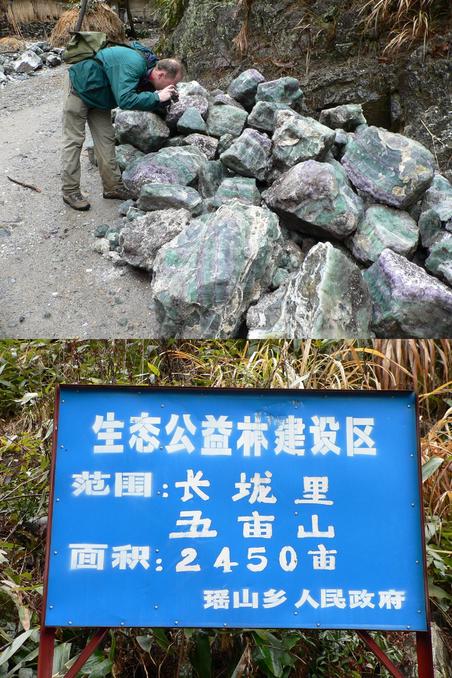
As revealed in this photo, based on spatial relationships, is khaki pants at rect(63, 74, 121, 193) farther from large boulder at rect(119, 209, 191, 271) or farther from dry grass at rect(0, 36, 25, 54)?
dry grass at rect(0, 36, 25, 54)

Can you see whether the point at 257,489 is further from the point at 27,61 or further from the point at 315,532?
the point at 27,61

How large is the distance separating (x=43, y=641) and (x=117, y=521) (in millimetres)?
370

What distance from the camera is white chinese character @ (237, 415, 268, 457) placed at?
1.82 m

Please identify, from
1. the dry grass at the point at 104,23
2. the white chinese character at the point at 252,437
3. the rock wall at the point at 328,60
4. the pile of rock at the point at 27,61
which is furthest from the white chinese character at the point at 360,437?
the pile of rock at the point at 27,61

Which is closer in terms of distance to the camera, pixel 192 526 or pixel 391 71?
pixel 192 526

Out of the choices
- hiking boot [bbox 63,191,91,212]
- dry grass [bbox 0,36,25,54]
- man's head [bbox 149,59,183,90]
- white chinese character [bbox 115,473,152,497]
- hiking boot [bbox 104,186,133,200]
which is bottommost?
dry grass [bbox 0,36,25,54]

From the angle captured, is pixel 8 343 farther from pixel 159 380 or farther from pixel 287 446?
pixel 287 446

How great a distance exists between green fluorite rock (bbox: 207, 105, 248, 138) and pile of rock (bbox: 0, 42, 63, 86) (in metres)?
3.64

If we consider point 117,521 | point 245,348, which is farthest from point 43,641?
point 245,348

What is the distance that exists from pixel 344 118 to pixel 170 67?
1.30 metres

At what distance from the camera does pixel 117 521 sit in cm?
177

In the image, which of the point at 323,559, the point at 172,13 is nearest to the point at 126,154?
the point at 172,13

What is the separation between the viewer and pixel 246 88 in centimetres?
495

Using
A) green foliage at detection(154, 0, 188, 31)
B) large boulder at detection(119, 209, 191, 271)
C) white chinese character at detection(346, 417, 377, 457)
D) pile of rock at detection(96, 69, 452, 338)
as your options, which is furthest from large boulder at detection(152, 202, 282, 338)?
green foliage at detection(154, 0, 188, 31)
